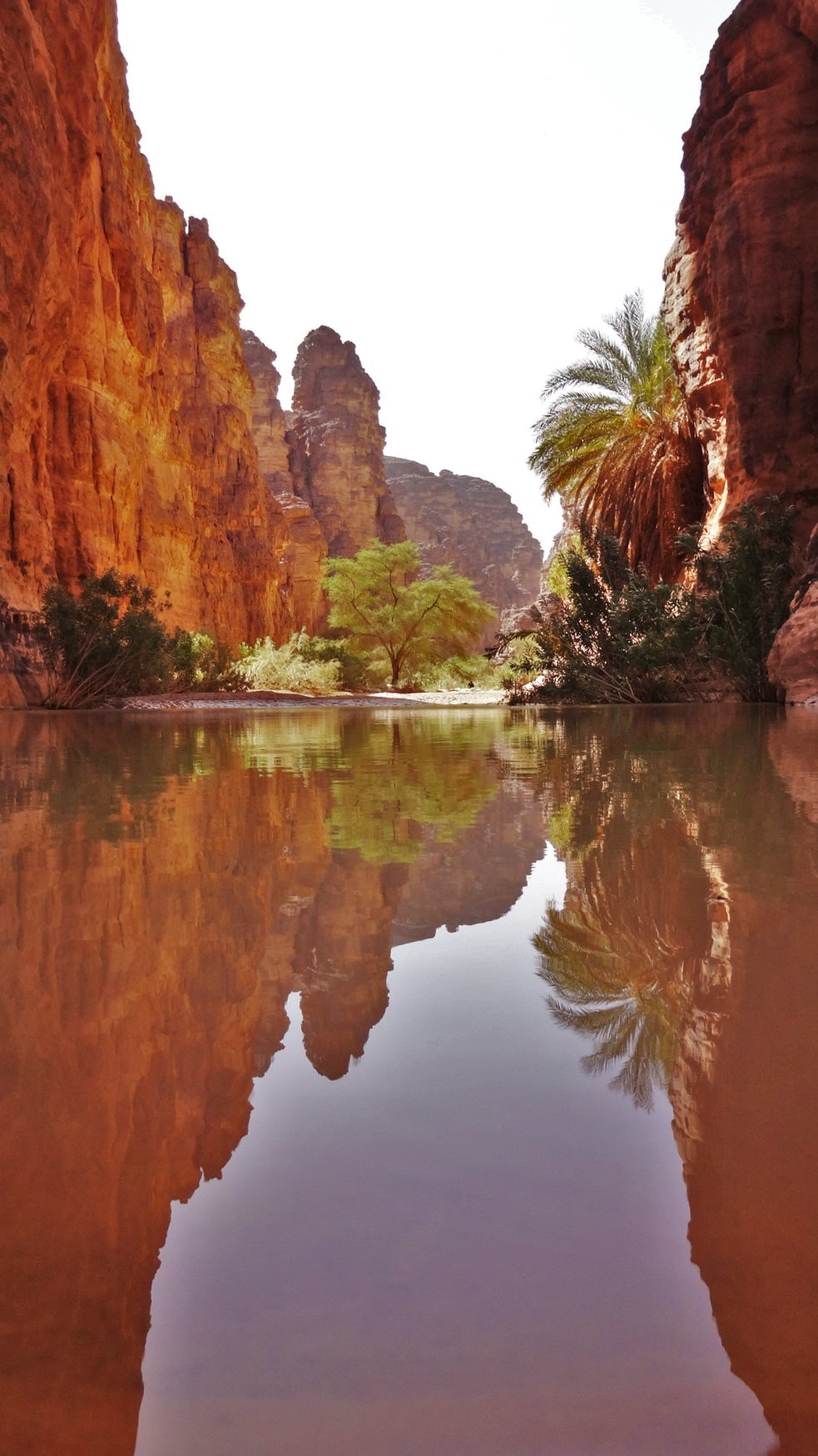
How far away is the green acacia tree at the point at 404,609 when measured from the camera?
106 ft

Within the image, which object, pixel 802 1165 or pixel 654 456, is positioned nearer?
pixel 802 1165

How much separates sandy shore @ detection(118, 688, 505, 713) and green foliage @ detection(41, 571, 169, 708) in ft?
1.56

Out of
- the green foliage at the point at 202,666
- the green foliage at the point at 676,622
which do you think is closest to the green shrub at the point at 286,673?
the green foliage at the point at 202,666

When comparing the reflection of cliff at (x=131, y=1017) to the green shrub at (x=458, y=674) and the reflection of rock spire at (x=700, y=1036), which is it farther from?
the green shrub at (x=458, y=674)

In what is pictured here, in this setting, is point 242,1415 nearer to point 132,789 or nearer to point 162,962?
point 162,962

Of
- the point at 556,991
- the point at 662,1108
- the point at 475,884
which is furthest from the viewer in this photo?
the point at 475,884

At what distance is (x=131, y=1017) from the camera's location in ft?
2.93

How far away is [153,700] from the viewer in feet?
46.2

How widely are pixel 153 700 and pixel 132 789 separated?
11594mm

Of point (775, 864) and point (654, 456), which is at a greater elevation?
point (654, 456)

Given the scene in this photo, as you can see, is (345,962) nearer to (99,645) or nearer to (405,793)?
(405,793)

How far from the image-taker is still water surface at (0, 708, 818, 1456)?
0.43m

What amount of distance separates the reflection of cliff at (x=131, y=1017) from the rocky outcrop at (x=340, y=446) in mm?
55507

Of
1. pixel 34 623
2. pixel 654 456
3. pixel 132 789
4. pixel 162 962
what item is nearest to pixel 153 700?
pixel 34 623
